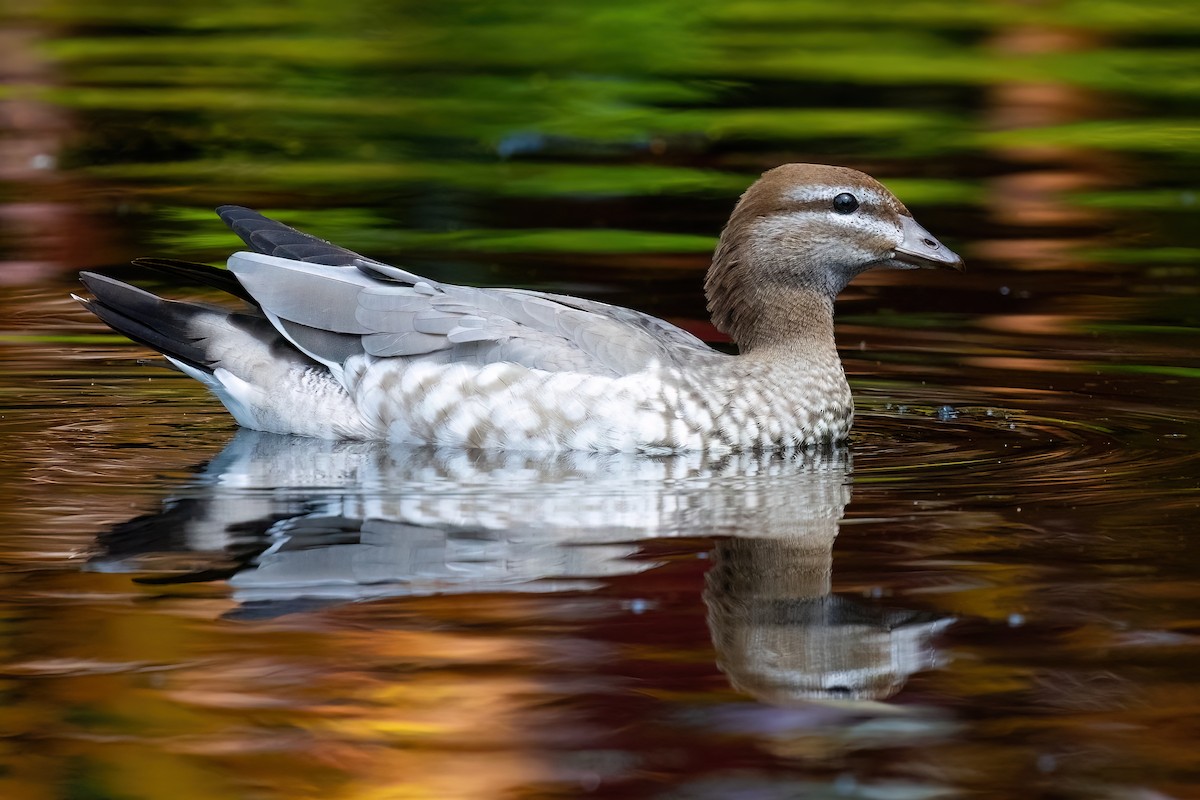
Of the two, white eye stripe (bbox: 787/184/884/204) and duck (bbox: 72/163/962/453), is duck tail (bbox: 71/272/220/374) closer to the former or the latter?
duck (bbox: 72/163/962/453)

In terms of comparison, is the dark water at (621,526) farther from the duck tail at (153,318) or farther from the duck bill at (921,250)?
the duck bill at (921,250)

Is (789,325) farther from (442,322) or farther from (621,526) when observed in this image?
(621,526)

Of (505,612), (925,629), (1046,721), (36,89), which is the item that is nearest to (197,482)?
(505,612)

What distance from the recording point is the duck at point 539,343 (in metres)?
8.60

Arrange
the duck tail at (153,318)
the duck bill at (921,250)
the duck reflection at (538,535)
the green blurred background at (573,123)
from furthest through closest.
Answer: the green blurred background at (573,123) < the duck tail at (153,318) < the duck bill at (921,250) < the duck reflection at (538,535)

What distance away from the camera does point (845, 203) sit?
8977mm

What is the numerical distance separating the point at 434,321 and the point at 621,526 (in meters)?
1.81

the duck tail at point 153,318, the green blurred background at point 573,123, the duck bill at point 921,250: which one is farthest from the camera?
the green blurred background at point 573,123

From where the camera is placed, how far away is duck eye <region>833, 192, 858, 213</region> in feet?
29.5

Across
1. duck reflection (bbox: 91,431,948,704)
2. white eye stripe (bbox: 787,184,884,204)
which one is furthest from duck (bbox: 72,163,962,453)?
duck reflection (bbox: 91,431,948,704)

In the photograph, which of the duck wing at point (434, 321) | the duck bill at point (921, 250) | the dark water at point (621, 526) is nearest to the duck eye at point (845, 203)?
the duck bill at point (921, 250)

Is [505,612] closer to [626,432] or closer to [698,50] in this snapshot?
[626,432]

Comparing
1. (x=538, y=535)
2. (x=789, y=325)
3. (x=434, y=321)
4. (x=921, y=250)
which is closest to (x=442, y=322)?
(x=434, y=321)

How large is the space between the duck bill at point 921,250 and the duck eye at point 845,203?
0.70 feet
